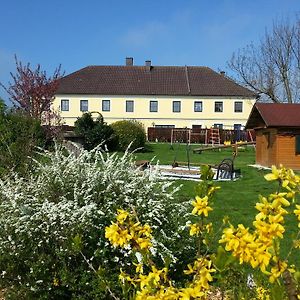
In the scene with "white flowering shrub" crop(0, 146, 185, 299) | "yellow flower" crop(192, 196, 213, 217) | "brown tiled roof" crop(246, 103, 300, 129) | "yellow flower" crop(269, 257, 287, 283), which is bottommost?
"white flowering shrub" crop(0, 146, 185, 299)

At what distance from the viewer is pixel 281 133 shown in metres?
19.5

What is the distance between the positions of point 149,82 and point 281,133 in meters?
36.5

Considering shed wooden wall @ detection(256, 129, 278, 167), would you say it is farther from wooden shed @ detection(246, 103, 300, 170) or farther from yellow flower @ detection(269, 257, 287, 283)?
yellow flower @ detection(269, 257, 287, 283)

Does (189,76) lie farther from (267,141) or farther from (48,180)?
(48,180)

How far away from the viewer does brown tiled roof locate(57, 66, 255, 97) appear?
176 ft

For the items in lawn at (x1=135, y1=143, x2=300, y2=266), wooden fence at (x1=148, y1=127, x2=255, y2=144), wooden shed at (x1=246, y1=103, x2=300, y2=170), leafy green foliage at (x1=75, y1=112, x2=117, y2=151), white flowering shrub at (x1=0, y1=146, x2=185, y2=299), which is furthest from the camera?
wooden fence at (x1=148, y1=127, x2=255, y2=144)

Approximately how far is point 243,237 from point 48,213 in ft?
9.80

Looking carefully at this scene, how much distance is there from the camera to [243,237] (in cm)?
159

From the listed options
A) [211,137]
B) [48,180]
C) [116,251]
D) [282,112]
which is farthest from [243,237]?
[211,137]

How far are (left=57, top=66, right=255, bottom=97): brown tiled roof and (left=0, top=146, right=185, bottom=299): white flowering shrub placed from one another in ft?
159

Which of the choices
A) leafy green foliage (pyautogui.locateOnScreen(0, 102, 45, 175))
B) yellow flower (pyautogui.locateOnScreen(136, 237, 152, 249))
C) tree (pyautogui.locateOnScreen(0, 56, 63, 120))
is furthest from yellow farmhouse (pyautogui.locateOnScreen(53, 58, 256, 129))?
yellow flower (pyautogui.locateOnScreen(136, 237, 152, 249))

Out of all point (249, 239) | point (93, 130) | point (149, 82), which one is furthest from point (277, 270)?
point (149, 82)

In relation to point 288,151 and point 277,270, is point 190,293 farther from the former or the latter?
point 288,151

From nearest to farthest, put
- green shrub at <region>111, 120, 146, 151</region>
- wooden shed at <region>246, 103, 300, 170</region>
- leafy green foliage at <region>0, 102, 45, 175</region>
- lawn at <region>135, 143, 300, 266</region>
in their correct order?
leafy green foliage at <region>0, 102, 45, 175</region> < lawn at <region>135, 143, 300, 266</region> < wooden shed at <region>246, 103, 300, 170</region> < green shrub at <region>111, 120, 146, 151</region>
